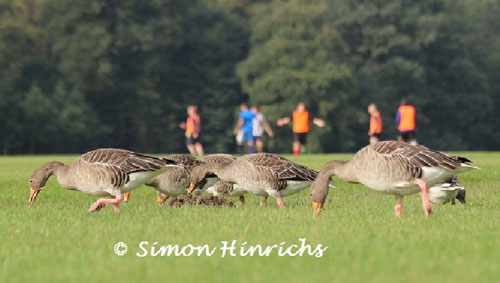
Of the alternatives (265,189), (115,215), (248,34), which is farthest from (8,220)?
(248,34)

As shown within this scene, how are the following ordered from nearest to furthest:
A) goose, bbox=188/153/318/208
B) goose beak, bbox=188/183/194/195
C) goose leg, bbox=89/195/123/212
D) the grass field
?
the grass field
goose leg, bbox=89/195/123/212
goose, bbox=188/153/318/208
goose beak, bbox=188/183/194/195

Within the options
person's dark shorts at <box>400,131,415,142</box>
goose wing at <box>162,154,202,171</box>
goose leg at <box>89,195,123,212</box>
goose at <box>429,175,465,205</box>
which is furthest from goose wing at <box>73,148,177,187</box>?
person's dark shorts at <box>400,131,415,142</box>

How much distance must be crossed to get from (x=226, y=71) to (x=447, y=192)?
69356mm

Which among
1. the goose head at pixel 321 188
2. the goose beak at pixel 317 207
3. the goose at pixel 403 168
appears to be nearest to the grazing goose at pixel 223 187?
the goose head at pixel 321 188

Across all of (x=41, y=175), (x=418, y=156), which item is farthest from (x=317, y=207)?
(x=41, y=175)

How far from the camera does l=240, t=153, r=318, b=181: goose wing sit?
51.1 feet

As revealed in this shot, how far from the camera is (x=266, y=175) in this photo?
15453 mm

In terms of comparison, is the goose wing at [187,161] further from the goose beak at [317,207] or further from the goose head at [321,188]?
the goose beak at [317,207]

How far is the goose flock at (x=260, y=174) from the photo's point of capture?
1276 cm

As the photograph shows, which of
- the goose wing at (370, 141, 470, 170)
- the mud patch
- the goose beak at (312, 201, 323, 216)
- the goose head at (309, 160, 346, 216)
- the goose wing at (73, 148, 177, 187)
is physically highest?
the goose wing at (370, 141, 470, 170)

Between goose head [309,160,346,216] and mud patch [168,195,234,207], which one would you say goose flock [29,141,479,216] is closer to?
goose head [309,160,346,216]

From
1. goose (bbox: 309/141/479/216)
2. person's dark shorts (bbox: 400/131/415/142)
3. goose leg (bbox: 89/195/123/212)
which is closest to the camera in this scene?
goose (bbox: 309/141/479/216)

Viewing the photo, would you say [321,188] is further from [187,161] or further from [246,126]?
[246,126]

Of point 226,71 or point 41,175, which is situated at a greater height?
point 226,71
